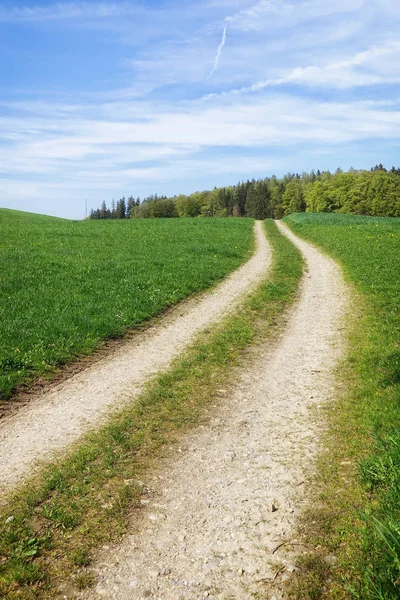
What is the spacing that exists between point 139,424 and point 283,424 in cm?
263

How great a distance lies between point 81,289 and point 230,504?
39.7 ft

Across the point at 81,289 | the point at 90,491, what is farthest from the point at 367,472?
the point at 81,289

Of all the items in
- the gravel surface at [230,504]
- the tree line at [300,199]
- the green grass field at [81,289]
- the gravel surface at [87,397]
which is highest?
the tree line at [300,199]

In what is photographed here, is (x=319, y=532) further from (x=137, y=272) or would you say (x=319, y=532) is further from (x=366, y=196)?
(x=366, y=196)

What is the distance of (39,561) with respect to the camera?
463cm

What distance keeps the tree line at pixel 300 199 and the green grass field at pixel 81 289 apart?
96887mm

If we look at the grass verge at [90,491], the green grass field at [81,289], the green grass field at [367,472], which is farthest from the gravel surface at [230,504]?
the green grass field at [81,289]

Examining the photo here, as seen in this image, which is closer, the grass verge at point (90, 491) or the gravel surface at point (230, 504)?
the gravel surface at point (230, 504)

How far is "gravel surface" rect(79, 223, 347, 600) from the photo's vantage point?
4.36 meters

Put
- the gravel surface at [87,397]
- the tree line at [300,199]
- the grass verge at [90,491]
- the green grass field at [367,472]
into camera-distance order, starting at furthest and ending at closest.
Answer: the tree line at [300,199], the gravel surface at [87,397], the grass verge at [90,491], the green grass field at [367,472]

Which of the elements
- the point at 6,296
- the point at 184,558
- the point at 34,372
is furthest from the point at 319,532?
the point at 6,296

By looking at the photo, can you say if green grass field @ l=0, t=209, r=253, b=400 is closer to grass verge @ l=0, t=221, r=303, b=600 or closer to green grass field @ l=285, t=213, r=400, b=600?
grass verge @ l=0, t=221, r=303, b=600

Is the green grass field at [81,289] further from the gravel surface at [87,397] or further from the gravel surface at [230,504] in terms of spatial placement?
the gravel surface at [230,504]

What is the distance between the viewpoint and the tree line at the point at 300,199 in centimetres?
11269
